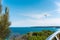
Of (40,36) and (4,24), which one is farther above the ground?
(4,24)

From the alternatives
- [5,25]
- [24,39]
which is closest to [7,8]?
[5,25]

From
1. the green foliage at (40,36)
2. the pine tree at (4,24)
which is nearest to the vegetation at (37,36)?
the green foliage at (40,36)

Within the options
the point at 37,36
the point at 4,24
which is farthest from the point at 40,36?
the point at 4,24

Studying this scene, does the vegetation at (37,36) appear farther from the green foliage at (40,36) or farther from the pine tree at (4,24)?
the pine tree at (4,24)

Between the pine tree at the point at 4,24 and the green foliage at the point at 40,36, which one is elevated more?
the pine tree at the point at 4,24

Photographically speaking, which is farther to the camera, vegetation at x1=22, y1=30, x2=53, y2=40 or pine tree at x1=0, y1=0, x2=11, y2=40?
vegetation at x1=22, y1=30, x2=53, y2=40

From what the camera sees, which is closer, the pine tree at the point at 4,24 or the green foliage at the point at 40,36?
the pine tree at the point at 4,24

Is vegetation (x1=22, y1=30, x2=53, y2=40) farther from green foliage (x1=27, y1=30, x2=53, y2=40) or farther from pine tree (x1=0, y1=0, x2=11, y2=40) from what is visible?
pine tree (x1=0, y1=0, x2=11, y2=40)

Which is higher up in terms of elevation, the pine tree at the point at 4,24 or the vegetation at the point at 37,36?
the pine tree at the point at 4,24

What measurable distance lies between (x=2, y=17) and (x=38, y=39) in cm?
420

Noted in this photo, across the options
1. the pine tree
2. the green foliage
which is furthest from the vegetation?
the pine tree

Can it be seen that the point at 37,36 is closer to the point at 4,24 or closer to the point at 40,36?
the point at 40,36

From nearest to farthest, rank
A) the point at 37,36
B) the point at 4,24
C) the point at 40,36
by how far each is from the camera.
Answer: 1. the point at 4,24
2. the point at 37,36
3. the point at 40,36

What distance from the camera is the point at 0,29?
6359mm
